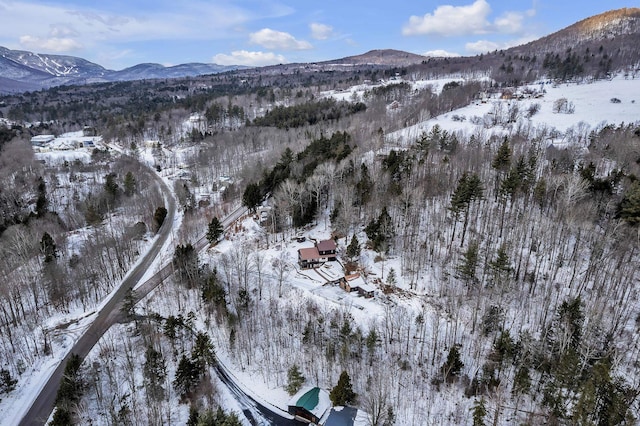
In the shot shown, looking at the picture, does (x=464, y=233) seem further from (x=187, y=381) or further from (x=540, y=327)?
(x=187, y=381)

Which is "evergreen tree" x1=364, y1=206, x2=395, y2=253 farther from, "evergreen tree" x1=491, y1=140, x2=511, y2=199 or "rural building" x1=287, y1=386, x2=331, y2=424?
"rural building" x1=287, y1=386, x2=331, y2=424

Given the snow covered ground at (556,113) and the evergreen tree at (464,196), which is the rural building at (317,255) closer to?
the evergreen tree at (464,196)

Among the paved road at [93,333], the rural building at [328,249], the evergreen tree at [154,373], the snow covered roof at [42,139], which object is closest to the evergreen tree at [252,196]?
the paved road at [93,333]

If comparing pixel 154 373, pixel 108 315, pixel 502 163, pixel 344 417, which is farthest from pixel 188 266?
pixel 502 163

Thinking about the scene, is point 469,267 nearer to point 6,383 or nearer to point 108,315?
point 108,315

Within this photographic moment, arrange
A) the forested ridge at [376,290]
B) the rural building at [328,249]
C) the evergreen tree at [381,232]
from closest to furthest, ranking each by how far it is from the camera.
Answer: the forested ridge at [376,290] < the evergreen tree at [381,232] < the rural building at [328,249]

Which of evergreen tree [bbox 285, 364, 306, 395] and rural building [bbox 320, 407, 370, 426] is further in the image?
evergreen tree [bbox 285, 364, 306, 395]

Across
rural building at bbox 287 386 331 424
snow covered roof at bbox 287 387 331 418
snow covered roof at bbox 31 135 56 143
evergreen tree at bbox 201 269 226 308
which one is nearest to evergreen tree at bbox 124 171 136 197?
evergreen tree at bbox 201 269 226 308

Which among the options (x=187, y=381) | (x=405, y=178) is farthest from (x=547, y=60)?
(x=187, y=381)
